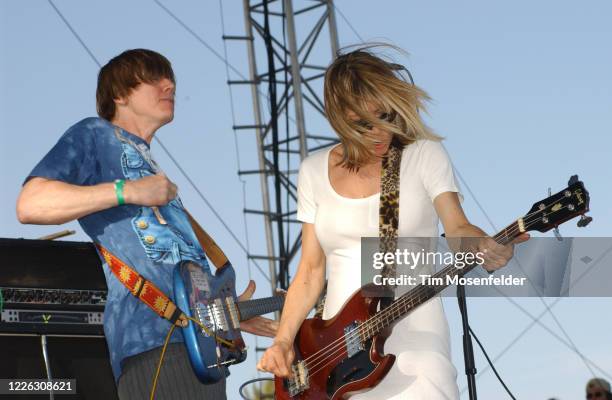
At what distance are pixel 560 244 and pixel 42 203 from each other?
193 cm

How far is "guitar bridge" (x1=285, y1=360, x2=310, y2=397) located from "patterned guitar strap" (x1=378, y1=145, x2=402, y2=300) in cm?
68

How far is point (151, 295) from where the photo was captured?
13.7 ft

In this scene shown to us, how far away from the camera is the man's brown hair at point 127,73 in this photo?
4.59 m

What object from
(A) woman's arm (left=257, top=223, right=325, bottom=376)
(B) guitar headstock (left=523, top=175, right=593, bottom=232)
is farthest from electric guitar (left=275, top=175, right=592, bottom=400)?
(A) woman's arm (left=257, top=223, right=325, bottom=376)

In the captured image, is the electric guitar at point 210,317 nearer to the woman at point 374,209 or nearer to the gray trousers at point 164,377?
the gray trousers at point 164,377

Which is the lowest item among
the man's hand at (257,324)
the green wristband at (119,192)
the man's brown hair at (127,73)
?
the man's hand at (257,324)

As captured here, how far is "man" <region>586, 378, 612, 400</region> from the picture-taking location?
10242mm

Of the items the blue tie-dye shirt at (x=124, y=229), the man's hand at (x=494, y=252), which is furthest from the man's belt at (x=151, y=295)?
the man's hand at (x=494, y=252)

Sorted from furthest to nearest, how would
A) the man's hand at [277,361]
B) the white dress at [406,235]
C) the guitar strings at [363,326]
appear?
the man's hand at [277,361], the guitar strings at [363,326], the white dress at [406,235]

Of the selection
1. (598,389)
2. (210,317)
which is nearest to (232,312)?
(210,317)

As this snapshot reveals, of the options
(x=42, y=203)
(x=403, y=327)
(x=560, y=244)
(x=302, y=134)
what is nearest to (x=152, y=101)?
(x=42, y=203)

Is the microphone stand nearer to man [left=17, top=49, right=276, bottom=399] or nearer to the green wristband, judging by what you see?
man [left=17, top=49, right=276, bottom=399]

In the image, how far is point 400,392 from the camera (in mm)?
4102

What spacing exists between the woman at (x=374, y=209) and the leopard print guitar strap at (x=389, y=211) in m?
0.02
